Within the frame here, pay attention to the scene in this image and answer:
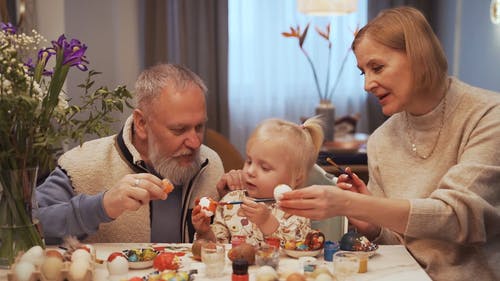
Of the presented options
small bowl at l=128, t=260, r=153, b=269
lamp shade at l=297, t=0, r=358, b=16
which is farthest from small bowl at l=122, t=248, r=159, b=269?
lamp shade at l=297, t=0, r=358, b=16

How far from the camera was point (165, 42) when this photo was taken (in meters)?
5.45

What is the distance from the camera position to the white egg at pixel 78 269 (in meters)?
1.58

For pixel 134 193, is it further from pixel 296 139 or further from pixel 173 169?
pixel 296 139

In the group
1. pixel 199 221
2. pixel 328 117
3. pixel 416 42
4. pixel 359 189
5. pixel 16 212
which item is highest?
pixel 416 42

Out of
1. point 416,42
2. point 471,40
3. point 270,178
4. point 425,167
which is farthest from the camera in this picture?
point 471,40

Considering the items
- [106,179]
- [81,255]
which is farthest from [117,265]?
[106,179]

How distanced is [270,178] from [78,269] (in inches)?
34.9

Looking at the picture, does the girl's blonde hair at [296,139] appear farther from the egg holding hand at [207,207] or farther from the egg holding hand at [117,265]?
the egg holding hand at [117,265]

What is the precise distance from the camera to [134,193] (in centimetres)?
185

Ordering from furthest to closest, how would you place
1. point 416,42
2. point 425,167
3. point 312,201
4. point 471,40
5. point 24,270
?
point 471,40, point 425,167, point 416,42, point 312,201, point 24,270

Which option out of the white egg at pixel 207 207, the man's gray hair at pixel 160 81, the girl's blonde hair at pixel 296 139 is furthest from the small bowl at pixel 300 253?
the man's gray hair at pixel 160 81

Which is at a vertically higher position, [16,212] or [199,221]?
[16,212]

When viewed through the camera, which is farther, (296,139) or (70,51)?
(296,139)

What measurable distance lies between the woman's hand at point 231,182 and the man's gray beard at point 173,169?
12cm
